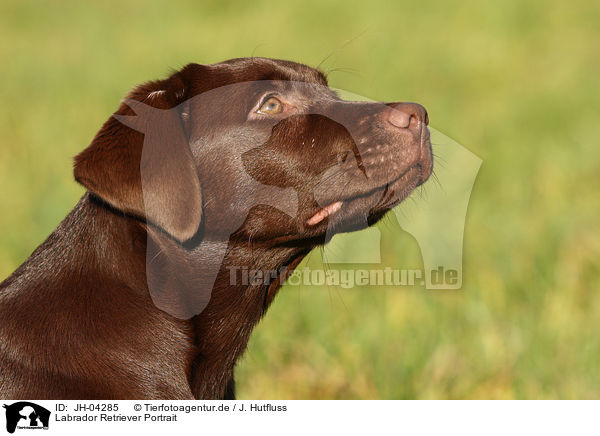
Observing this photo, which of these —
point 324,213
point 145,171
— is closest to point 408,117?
point 324,213

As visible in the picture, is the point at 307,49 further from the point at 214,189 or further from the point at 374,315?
the point at 214,189

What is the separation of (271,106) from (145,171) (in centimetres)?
67

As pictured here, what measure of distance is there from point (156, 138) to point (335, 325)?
2492mm

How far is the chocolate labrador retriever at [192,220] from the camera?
293cm

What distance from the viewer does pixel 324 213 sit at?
131 inches

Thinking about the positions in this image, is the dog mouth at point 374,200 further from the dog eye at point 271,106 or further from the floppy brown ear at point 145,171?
the floppy brown ear at point 145,171

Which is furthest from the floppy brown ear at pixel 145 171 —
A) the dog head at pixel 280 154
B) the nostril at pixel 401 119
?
the nostril at pixel 401 119

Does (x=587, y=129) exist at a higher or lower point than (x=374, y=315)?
higher

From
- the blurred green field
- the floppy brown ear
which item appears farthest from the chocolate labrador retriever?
the blurred green field

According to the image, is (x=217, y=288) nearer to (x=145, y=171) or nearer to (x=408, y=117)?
(x=145, y=171)

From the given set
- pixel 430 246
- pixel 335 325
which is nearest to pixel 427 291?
pixel 430 246

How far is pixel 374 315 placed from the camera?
5309 millimetres
